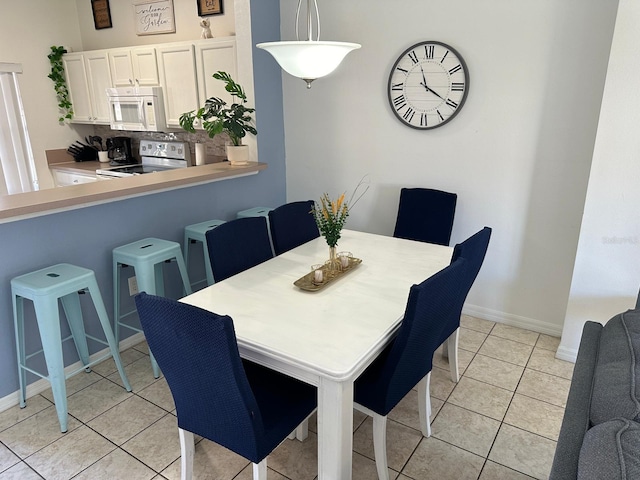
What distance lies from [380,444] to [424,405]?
1.28 ft

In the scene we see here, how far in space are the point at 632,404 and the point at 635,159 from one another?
172 cm

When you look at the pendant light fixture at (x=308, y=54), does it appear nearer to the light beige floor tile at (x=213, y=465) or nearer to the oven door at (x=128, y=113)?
the light beige floor tile at (x=213, y=465)

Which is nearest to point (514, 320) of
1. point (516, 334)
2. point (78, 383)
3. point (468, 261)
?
point (516, 334)

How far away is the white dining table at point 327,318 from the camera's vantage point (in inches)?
59.7

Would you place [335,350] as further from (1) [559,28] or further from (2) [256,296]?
(1) [559,28]

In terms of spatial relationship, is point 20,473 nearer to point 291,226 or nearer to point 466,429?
point 291,226

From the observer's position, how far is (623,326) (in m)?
1.52

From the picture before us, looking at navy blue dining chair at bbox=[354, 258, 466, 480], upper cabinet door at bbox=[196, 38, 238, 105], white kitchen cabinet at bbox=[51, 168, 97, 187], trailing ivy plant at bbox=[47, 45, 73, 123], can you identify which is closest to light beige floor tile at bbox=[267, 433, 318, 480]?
navy blue dining chair at bbox=[354, 258, 466, 480]

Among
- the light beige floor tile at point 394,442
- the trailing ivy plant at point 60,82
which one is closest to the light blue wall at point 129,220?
the light beige floor tile at point 394,442

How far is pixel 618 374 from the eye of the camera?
1.23 metres

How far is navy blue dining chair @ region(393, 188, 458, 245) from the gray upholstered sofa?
1.51m

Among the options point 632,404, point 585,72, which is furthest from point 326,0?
point 632,404

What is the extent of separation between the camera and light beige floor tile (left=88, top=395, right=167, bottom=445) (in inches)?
86.4

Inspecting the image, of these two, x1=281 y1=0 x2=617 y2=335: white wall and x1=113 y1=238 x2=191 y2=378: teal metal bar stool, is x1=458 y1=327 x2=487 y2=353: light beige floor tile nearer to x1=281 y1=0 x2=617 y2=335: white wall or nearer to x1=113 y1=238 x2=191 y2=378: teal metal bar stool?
x1=281 y1=0 x2=617 y2=335: white wall
